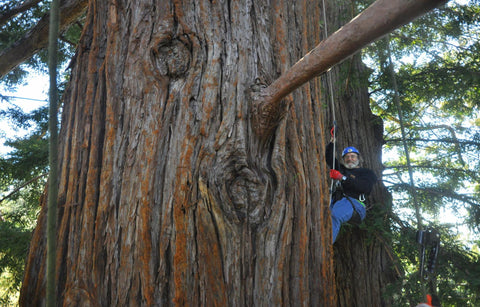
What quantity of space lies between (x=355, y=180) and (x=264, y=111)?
2.88 meters

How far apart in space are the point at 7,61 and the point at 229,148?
296 centimetres

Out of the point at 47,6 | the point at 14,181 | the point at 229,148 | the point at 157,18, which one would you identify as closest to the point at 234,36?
the point at 157,18

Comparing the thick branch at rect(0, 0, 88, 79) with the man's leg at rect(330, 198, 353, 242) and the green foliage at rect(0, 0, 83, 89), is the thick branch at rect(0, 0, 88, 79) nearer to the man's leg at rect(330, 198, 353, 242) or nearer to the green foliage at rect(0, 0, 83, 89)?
the green foliage at rect(0, 0, 83, 89)

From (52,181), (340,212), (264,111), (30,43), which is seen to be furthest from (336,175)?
(52,181)

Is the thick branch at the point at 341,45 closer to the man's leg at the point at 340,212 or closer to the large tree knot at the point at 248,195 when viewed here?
the large tree knot at the point at 248,195

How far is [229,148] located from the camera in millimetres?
1956

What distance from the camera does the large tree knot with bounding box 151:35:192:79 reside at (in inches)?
82.3

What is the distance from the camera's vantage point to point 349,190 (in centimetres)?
468

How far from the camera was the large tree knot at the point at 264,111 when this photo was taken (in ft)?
6.46

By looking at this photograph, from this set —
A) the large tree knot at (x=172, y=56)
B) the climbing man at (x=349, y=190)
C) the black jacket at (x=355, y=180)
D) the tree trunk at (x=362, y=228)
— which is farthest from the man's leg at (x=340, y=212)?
the large tree knot at (x=172, y=56)

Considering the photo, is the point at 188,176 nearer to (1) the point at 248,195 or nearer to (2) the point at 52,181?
(1) the point at 248,195

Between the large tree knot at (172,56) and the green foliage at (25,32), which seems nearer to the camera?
the large tree knot at (172,56)

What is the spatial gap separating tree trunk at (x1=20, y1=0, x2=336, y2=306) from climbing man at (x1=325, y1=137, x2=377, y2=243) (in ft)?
7.18

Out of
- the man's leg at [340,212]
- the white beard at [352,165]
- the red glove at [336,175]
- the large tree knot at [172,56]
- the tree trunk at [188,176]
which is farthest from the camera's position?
the white beard at [352,165]
